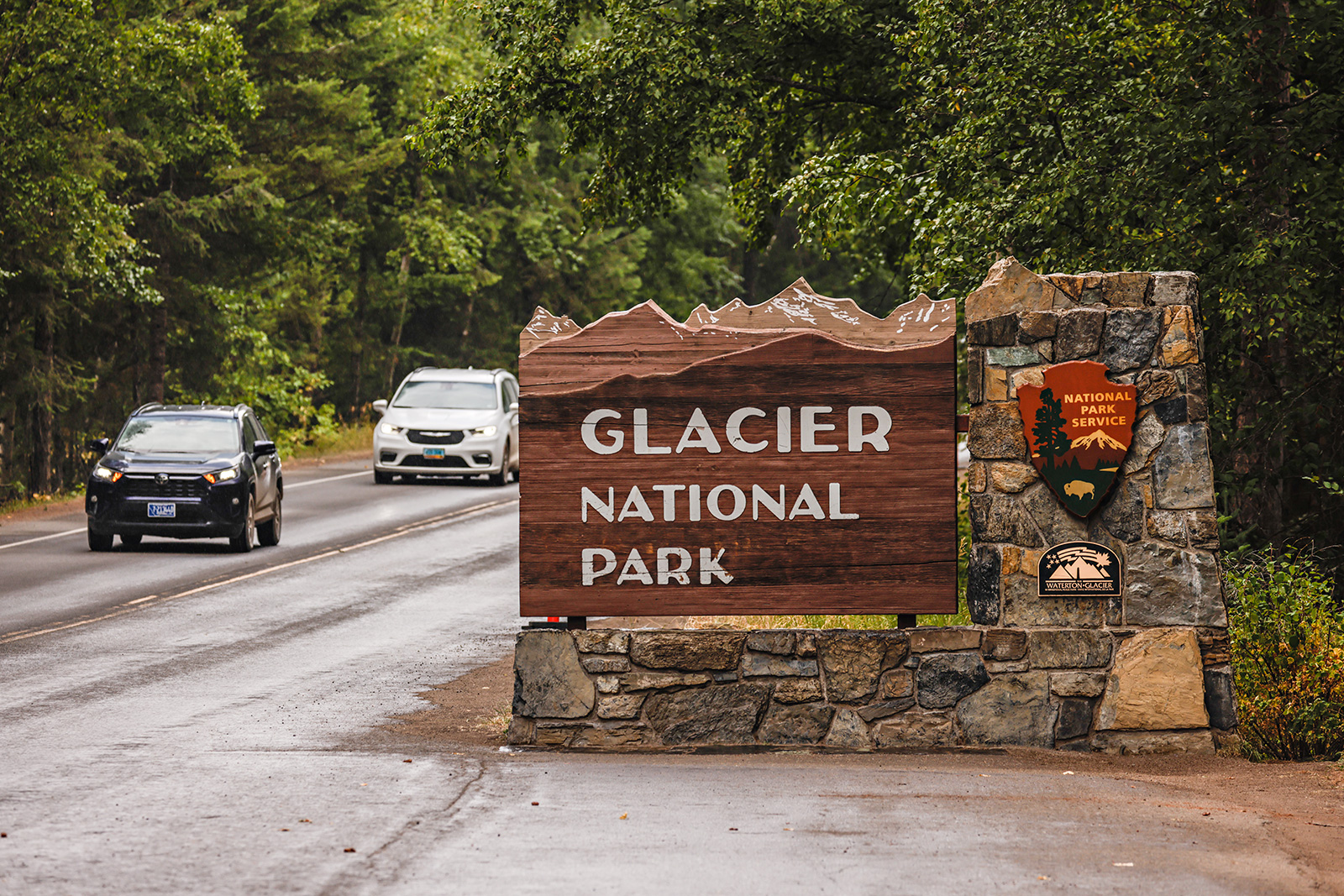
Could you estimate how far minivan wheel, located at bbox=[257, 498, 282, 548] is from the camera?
66.3ft

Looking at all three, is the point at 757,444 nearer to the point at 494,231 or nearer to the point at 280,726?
the point at 280,726

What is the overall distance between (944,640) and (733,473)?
4.92ft

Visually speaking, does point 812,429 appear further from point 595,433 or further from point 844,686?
point 844,686

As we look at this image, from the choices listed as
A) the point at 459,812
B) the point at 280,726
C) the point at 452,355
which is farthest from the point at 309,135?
the point at 459,812

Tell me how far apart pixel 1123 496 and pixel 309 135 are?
3430 centimetres

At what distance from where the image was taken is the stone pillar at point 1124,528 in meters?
8.58

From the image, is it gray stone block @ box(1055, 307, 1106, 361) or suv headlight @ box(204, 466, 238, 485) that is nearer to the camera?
gray stone block @ box(1055, 307, 1106, 361)

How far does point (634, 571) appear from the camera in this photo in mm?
8891

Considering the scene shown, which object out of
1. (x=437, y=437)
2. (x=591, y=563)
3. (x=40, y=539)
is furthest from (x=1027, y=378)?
(x=437, y=437)

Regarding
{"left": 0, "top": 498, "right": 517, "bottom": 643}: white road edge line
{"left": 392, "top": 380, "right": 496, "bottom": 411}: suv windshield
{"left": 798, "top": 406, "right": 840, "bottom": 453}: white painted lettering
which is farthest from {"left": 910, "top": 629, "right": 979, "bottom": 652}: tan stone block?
{"left": 392, "top": 380, "right": 496, "bottom": 411}: suv windshield

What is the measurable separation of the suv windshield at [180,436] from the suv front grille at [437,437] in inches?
347

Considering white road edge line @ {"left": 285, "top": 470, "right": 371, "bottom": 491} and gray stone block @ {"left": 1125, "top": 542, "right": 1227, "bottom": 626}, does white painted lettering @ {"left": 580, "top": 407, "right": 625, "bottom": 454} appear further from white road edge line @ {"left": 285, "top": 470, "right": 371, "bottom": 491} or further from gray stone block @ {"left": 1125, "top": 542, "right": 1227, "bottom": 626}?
white road edge line @ {"left": 285, "top": 470, "right": 371, "bottom": 491}

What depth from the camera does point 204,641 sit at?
509 inches

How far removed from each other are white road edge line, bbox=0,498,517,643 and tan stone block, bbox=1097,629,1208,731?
8940mm
